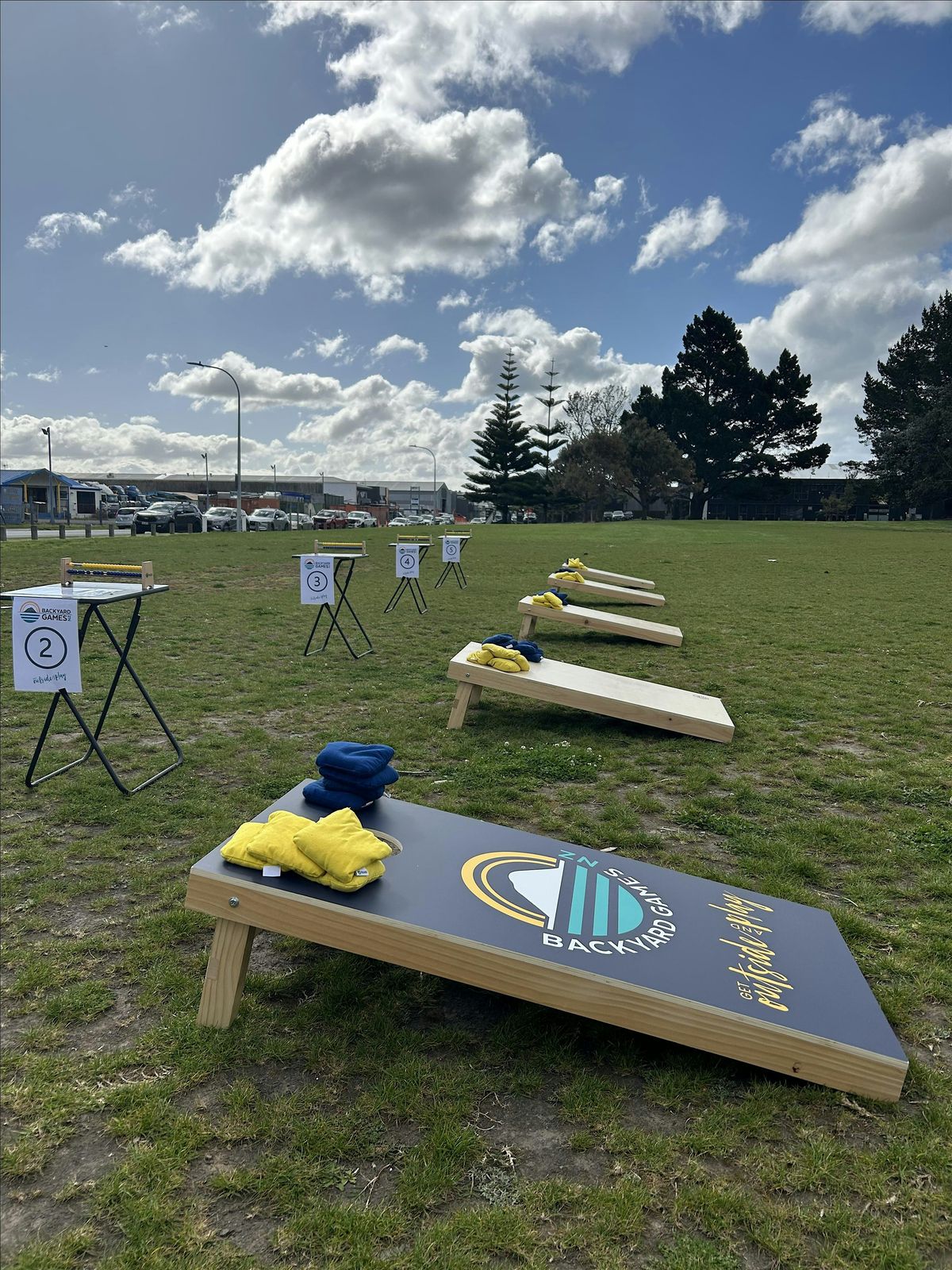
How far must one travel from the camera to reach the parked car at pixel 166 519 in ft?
110

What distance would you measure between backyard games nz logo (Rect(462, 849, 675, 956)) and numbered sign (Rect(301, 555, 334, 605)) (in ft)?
19.1

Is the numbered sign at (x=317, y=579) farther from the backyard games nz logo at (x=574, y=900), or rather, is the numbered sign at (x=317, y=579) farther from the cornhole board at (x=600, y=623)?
the backyard games nz logo at (x=574, y=900)

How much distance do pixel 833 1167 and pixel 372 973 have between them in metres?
1.71

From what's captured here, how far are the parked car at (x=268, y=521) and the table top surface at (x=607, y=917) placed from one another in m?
40.1

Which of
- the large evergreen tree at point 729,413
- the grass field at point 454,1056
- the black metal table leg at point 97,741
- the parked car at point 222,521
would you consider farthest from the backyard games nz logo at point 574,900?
the large evergreen tree at point 729,413

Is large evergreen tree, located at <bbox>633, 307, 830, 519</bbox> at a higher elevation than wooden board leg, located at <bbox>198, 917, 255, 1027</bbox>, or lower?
higher

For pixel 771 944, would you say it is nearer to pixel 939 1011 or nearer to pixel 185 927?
pixel 939 1011

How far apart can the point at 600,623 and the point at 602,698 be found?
3700 mm

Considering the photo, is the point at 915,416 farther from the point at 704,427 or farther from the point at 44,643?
the point at 44,643

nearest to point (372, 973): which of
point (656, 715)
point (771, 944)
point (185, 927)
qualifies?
point (185, 927)

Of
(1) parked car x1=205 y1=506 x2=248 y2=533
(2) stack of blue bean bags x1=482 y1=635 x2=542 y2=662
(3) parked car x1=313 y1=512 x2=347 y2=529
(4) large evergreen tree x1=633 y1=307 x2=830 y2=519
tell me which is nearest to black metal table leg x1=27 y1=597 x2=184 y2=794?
(2) stack of blue bean bags x1=482 y1=635 x2=542 y2=662

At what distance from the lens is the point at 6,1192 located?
79.5 inches

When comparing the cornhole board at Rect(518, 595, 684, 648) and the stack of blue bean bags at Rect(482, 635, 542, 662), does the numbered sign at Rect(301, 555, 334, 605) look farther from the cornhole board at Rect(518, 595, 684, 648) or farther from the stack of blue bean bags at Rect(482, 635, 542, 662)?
the stack of blue bean bags at Rect(482, 635, 542, 662)

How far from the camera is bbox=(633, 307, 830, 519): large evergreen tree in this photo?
2488 inches
